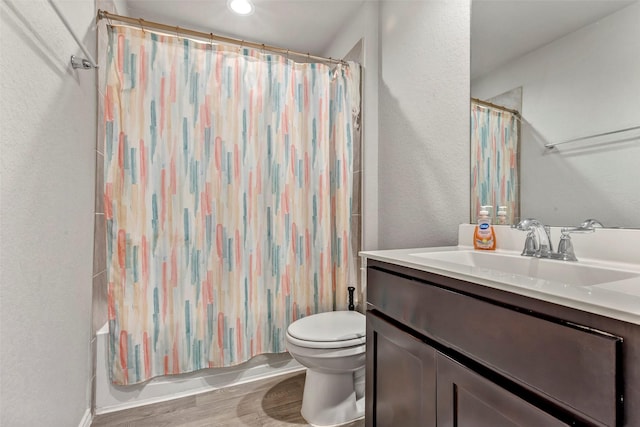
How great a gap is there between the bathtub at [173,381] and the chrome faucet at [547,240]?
145cm

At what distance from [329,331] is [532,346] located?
0.99m

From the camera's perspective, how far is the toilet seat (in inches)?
52.4

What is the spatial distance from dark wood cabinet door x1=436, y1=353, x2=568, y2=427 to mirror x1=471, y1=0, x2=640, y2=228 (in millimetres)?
671

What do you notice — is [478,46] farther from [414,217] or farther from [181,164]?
[181,164]

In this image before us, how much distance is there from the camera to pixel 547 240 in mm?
980

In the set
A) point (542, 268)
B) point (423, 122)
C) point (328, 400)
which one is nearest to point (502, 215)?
point (542, 268)

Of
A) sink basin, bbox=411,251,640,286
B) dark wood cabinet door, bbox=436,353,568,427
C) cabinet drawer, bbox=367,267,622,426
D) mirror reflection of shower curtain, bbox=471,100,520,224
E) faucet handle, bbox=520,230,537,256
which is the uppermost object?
mirror reflection of shower curtain, bbox=471,100,520,224

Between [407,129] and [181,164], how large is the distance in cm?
124

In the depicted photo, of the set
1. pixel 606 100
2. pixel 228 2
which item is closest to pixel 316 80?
pixel 228 2

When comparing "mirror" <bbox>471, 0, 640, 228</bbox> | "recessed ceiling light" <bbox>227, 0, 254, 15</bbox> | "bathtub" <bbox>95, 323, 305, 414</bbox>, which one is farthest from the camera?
"recessed ceiling light" <bbox>227, 0, 254, 15</bbox>

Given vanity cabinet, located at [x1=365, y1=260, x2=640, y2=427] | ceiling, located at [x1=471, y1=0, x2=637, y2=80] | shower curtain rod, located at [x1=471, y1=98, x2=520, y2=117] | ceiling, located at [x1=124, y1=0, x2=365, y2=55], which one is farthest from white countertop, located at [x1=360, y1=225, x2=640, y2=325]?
ceiling, located at [x1=124, y1=0, x2=365, y2=55]

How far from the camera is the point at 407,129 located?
1.67 meters

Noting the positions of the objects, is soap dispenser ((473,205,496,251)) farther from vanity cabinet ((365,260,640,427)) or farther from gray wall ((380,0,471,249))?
vanity cabinet ((365,260,640,427))

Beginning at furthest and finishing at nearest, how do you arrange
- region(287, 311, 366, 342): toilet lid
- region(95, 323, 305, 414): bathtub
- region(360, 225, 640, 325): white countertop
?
region(95, 323, 305, 414): bathtub, region(287, 311, 366, 342): toilet lid, region(360, 225, 640, 325): white countertop
